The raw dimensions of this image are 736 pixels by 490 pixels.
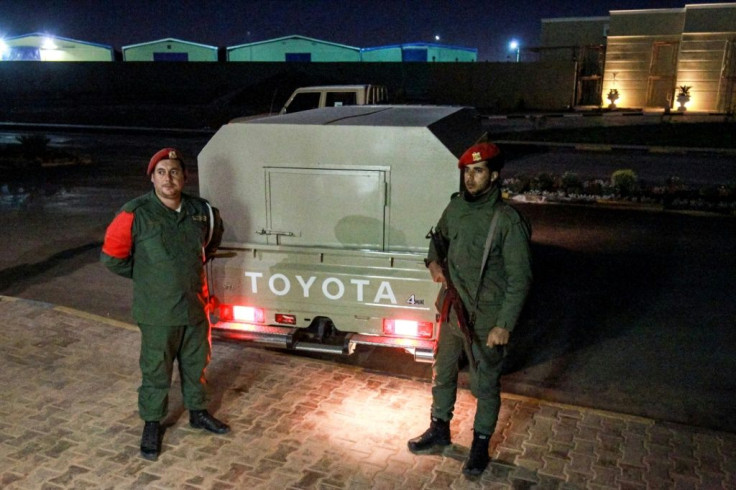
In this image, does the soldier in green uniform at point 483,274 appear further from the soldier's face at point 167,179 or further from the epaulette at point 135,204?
the epaulette at point 135,204

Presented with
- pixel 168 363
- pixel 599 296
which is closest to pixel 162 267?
pixel 168 363

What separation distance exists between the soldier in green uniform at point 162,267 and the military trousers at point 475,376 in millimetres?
1600

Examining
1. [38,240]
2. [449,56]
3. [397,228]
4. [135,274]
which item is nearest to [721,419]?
[397,228]

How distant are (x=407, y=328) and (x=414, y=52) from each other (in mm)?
59025

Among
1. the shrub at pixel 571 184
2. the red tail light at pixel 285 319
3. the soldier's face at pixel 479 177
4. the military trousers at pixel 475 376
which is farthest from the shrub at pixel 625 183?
the soldier's face at pixel 479 177

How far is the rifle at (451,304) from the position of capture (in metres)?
3.77

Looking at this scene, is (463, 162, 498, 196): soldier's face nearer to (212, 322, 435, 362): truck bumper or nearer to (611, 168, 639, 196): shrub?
(212, 322, 435, 362): truck bumper

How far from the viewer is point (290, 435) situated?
4254 mm

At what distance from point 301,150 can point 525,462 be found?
2.74 meters

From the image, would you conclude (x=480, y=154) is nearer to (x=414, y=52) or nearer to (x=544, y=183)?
(x=544, y=183)

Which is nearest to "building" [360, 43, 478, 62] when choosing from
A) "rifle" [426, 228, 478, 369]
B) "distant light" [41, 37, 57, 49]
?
"distant light" [41, 37, 57, 49]

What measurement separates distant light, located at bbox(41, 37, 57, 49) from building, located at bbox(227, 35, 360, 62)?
58.5 ft

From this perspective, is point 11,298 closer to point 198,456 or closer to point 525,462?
point 198,456

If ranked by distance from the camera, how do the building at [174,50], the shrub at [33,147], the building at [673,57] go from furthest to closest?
the building at [174,50] → the building at [673,57] → the shrub at [33,147]
